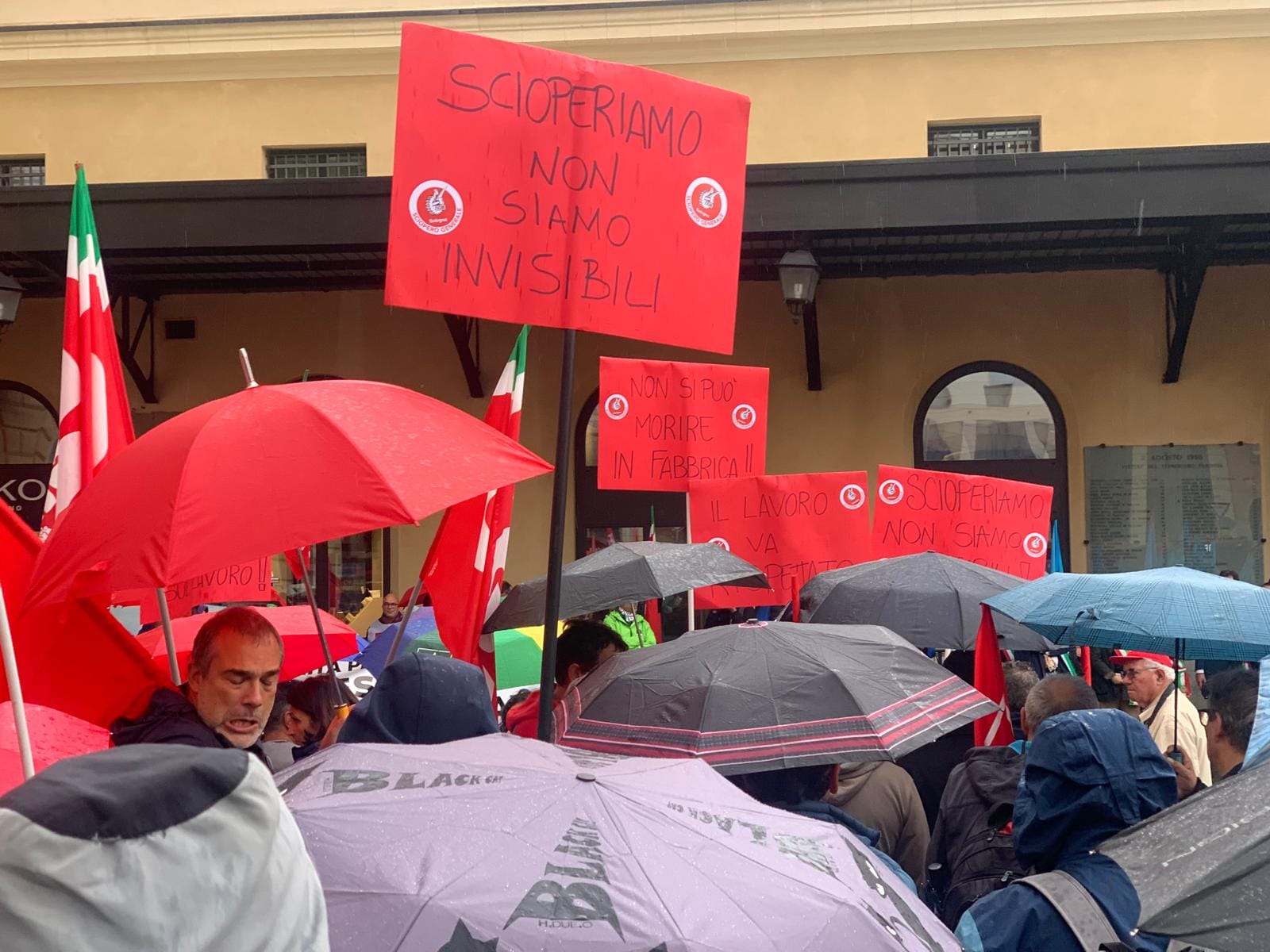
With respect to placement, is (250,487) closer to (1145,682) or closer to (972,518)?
(1145,682)

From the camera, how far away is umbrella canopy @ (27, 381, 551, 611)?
9.88ft

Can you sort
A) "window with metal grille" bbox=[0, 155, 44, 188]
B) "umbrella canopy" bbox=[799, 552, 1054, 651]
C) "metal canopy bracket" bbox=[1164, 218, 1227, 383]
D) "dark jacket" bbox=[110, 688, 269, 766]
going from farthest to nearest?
"window with metal grille" bbox=[0, 155, 44, 188] → "metal canopy bracket" bbox=[1164, 218, 1227, 383] → "umbrella canopy" bbox=[799, 552, 1054, 651] → "dark jacket" bbox=[110, 688, 269, 766]

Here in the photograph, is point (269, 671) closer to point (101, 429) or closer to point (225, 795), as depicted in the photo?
point (101, 429)

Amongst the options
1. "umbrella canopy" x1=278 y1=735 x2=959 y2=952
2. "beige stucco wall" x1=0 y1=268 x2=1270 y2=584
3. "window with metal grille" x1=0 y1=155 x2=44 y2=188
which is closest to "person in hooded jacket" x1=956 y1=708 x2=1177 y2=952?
"umbrella canopy" x1=278 y1=735 x2=959 y2=952

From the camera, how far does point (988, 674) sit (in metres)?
5.93

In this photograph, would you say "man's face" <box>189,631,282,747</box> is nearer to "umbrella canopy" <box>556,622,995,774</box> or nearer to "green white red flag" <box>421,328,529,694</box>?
"umbrella canopy" <box>556,622,995,774</box>

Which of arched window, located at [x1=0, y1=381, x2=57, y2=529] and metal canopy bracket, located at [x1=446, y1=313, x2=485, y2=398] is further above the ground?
metal canopy bracket, located at [x1=446, y1=313, x2=485, y2=398]

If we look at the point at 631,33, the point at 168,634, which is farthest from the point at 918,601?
the point at 631,33

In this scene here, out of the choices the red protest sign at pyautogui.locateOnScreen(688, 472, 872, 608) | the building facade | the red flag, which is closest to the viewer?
the red flag

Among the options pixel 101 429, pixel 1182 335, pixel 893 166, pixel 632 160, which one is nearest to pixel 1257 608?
pixel 632 160

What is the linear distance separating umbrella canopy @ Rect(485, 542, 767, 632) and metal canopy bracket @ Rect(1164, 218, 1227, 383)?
8191 mm

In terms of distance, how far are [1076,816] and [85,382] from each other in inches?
115

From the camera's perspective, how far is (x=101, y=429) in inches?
164

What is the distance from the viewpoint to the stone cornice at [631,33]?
49.1 ft
